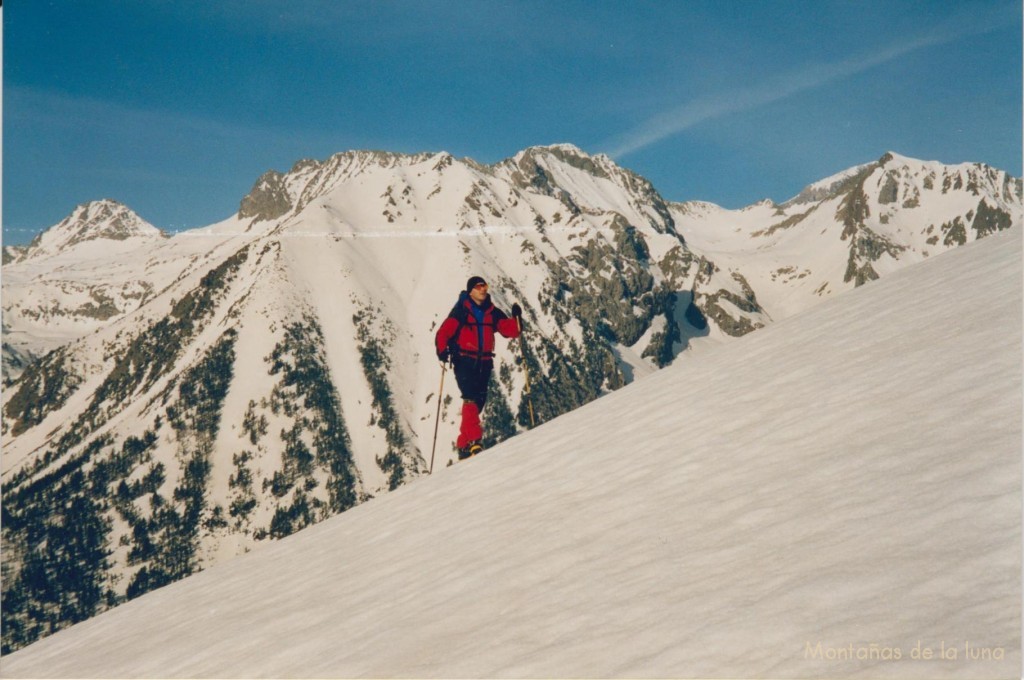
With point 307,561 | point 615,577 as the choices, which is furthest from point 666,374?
point 615,577

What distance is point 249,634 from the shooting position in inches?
255

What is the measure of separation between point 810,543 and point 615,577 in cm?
140

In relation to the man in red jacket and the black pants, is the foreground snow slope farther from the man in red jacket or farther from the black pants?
the black pants

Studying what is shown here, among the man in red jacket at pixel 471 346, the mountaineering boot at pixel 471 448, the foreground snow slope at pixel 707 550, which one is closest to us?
the foreground snow slope at pixel 707 550

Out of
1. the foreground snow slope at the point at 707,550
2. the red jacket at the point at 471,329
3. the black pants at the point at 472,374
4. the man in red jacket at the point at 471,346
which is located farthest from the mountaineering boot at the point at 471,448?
the foreground snow slope at the point at 707,550

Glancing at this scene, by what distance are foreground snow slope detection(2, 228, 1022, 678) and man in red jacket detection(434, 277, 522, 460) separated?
3.94 metres

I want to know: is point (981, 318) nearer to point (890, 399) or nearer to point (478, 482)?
point (890, 399)

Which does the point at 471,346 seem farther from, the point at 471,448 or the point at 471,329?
the point at 471,448

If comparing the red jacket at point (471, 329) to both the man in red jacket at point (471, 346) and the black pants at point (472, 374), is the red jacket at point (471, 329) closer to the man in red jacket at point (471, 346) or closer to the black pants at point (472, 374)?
the man in red jacket at point (471, 346)

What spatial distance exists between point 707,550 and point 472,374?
32.9 ft

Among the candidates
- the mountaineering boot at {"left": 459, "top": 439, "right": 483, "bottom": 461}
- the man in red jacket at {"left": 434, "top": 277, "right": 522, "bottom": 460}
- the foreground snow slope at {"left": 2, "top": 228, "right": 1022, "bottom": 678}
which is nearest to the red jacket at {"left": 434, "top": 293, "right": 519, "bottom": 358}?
the man in red jacket at {"left": 434, "top": 277, "right": 522, "bottom": 460}

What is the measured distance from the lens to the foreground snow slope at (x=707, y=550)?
3.67 m

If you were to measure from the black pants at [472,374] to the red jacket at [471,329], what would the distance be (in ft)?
0.50

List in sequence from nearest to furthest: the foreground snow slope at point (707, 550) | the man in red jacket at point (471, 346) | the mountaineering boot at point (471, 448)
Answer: the foreground snow slope at point (707, 550) < the mountaineering boot at point (471, 448) < the man in red jacket at point (471, 346)
